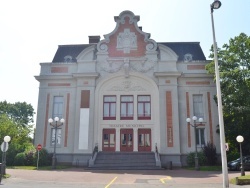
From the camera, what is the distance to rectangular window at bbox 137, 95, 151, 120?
29.5m

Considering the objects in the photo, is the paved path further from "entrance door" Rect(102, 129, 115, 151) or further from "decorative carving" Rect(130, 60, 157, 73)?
"decorative carving" Rect(130, 60, 157, 73)

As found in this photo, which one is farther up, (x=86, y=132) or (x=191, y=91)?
(x=191, y=91)

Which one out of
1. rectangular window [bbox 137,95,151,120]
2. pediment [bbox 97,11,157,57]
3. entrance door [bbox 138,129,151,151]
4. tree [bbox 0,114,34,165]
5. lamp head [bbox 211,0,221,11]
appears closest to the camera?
lamp head [bbox 211,0,221,11]

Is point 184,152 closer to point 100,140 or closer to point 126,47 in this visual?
point 100,140

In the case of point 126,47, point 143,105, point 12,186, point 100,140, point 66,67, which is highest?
point 126,47

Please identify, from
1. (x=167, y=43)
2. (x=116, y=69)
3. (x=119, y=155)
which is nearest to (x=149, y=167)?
(x=119, y=155)

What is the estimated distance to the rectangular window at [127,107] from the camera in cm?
2959

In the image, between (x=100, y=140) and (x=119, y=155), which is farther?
(x=100, y=140)

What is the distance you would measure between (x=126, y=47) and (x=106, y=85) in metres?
5.17

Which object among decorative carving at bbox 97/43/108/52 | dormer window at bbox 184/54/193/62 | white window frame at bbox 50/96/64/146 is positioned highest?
decorative carving at bbox 97/43/108/52

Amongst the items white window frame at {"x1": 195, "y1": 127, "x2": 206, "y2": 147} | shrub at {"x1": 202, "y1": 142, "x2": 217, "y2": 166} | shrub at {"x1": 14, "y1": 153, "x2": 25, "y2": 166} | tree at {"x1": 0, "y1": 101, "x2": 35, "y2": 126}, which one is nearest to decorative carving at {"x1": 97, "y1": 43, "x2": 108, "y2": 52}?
white window frame at {"x1": 195, "y1": 127, "x2": 206, "y2": 147}

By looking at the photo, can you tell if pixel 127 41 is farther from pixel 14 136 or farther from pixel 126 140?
pixel 14 136

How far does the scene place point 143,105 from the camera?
29.8m

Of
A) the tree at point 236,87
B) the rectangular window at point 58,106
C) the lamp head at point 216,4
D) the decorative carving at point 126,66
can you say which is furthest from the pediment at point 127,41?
the lamp head at point 216,4
